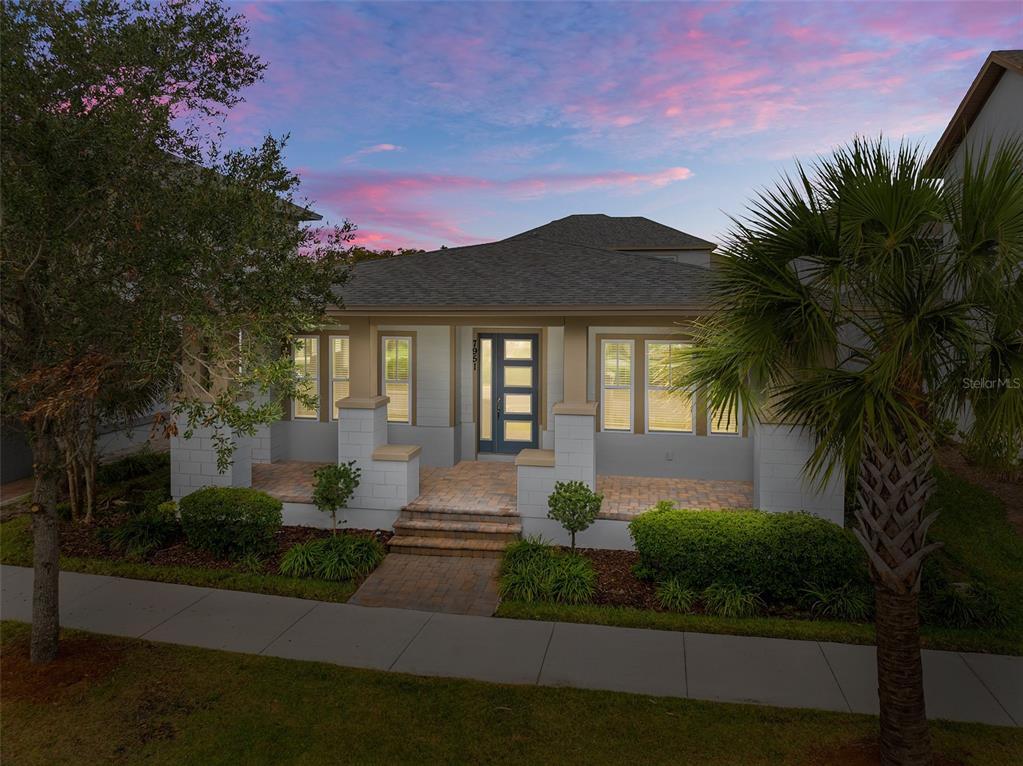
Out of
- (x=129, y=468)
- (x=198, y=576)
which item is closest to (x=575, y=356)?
(x=198, y=576)

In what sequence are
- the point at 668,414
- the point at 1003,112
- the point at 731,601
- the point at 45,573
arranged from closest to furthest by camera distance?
1. the point at 45,573
2. the point at 731,601
3. the point at 668,414
4. the point at 1003,112

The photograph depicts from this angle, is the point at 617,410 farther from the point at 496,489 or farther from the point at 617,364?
the point at 496,489

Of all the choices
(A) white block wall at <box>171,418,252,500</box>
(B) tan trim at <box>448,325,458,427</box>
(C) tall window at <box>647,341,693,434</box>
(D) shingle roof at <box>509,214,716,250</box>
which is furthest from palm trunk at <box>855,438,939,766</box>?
(D) shingle roof at <box>509,214,716,250</box>

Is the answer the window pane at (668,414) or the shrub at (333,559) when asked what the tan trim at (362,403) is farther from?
the window pane at (668,414)

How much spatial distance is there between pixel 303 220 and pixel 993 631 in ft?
29.8

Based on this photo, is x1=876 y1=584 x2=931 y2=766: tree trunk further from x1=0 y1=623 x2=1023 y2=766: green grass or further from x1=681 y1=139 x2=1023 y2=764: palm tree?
x1=0 y1=623 x2=1023 y2=766: green grass

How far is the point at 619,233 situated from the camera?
81.3ft

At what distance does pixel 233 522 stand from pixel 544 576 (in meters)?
4.65

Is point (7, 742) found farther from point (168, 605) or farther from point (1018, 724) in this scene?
point (1018, 724)

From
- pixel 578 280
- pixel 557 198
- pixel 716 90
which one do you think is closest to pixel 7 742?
pixel 578 280

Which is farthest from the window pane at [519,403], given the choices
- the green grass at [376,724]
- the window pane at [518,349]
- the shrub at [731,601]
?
the green grass at [376,724]

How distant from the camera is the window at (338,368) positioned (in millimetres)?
13062

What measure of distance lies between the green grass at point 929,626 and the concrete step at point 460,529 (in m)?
1.72

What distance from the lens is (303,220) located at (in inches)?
284
